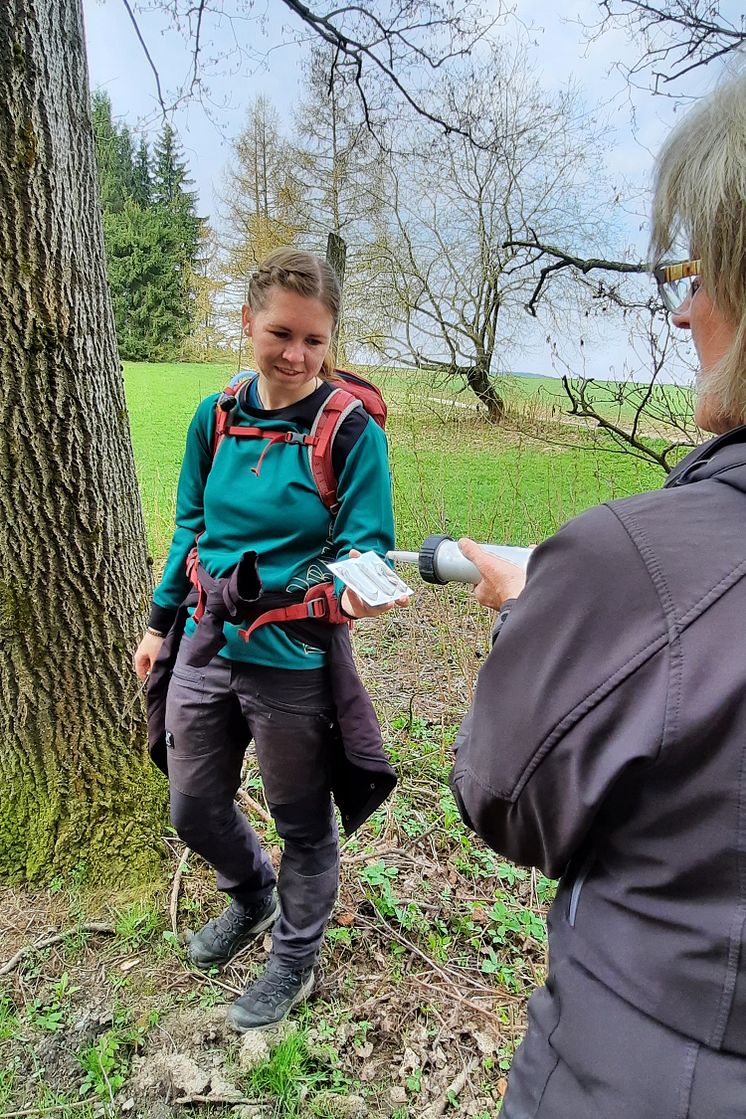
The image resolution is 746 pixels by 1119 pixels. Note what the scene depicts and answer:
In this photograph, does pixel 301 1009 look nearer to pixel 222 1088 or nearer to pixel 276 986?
pixel 276 986

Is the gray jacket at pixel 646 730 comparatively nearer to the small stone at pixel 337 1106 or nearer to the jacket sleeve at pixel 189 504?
the jacket sleeve at pixel 189 504

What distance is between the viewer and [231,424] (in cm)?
164

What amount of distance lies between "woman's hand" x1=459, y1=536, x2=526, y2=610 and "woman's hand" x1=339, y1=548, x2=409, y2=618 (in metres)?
0.31

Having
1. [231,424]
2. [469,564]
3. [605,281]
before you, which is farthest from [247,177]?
[469,564]

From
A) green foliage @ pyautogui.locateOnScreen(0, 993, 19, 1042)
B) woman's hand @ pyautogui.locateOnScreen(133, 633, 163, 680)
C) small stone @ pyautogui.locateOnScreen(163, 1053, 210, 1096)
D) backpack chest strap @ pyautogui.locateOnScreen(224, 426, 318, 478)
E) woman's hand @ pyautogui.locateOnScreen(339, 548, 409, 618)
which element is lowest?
small stone @ pyautogui.locateOnScreen(163, 1053, 210, 1096)

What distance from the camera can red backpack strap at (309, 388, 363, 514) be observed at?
1539mm

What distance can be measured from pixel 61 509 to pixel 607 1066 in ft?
6.05

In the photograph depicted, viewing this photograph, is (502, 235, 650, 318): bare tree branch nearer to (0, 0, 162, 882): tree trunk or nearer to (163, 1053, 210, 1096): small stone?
(0, 0, 162, 882): tree trunk

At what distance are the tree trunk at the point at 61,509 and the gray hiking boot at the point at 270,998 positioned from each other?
60 centimetres

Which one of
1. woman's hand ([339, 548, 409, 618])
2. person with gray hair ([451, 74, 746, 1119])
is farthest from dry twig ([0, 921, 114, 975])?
person with gray hair ([451, 74, 746, 1119])

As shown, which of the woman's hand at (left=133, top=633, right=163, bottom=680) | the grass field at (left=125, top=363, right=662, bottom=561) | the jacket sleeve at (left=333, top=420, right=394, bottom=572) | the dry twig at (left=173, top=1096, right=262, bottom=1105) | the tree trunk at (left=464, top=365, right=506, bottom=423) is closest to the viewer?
the jacket sleeve at (left=333, top=420, right=394, bottom=572)

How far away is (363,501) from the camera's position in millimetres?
1521

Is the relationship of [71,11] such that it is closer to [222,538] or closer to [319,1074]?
[222,538]

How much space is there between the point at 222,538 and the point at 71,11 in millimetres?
1550
